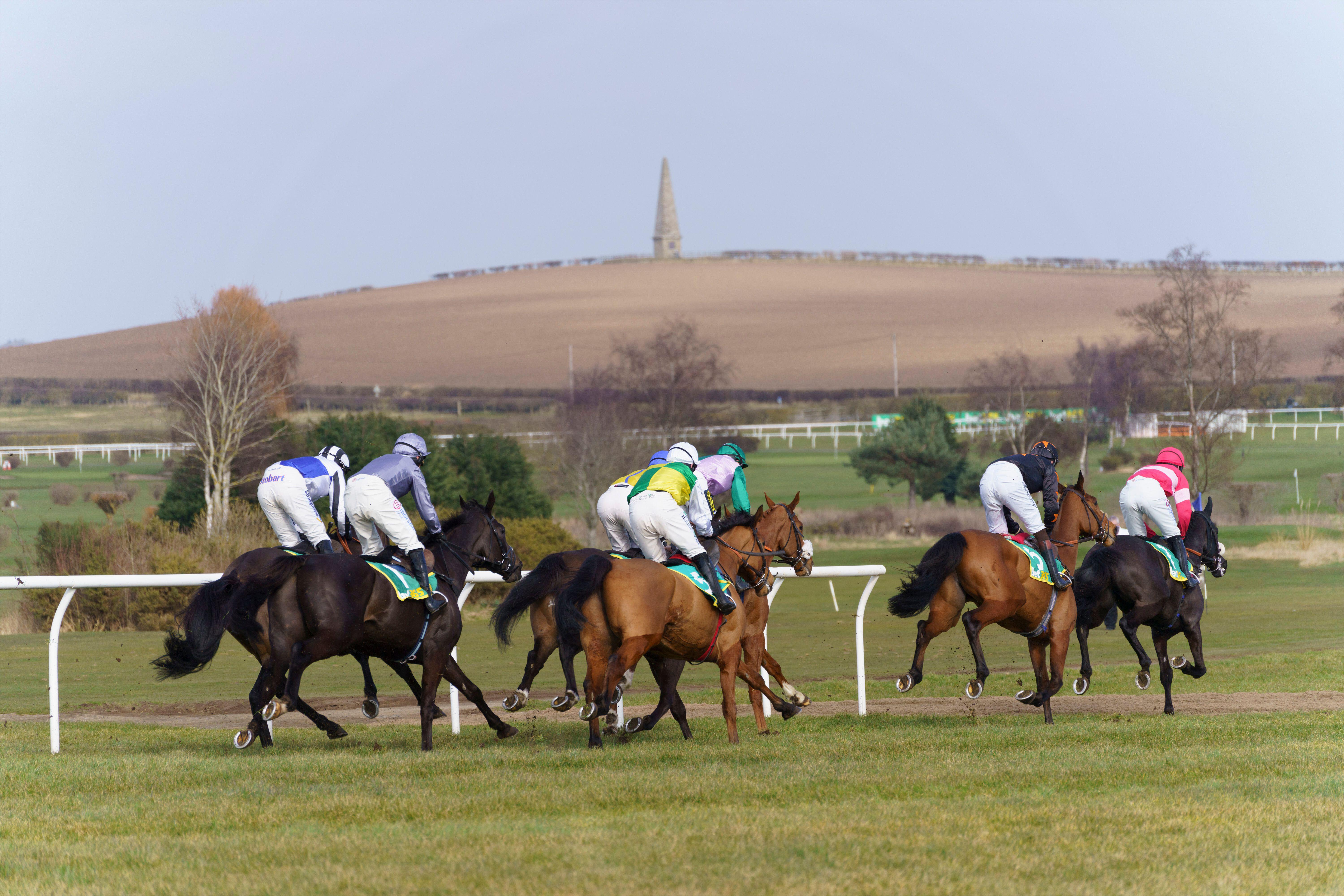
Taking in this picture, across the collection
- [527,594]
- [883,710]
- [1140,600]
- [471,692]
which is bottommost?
[883,710]

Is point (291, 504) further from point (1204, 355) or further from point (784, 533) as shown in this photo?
point (1204, 355)

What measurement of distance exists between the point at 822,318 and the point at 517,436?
1588 inches

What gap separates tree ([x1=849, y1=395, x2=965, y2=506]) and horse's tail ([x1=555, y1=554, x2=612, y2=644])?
39863 mm

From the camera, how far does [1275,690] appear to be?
11617mm

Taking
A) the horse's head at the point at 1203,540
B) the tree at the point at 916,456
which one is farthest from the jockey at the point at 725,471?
the tree at the point at 916,456

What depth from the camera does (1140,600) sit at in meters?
10.5

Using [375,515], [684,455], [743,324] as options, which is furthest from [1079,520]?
[743,324]

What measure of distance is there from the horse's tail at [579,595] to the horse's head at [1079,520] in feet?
13.2

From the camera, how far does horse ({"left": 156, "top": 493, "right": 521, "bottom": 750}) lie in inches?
309

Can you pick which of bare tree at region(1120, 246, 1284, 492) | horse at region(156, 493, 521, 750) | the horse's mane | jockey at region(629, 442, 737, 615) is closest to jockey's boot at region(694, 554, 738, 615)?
jockey at region(629, 442, 737, 615)

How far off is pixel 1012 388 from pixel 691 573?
49478mm

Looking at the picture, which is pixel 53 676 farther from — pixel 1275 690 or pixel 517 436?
pixel 517 436

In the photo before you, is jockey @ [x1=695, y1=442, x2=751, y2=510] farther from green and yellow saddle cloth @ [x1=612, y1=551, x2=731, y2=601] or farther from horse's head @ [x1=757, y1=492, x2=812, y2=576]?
green and yellow saddle cloth @ [x1=612, y1=551, x2=731, y2=601]

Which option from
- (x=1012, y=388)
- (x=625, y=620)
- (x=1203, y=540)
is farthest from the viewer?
(x=1012, y=388)
